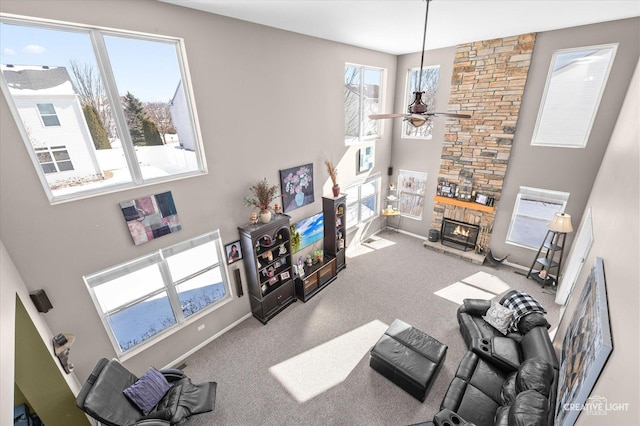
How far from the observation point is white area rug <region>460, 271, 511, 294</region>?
18.6 ft

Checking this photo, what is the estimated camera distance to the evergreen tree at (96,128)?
2.95 m

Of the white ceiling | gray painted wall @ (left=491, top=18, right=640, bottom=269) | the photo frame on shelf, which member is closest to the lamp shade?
gray painted wall @ (left=491, top=18, right=640, bottom=269)

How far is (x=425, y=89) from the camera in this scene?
22.3 ft

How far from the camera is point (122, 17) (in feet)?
9.51

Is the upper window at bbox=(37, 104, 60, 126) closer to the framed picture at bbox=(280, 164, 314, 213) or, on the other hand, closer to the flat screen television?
the framed picture at bbox=(280, 164, 314, 213)

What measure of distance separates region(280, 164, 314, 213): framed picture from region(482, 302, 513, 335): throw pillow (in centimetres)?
379

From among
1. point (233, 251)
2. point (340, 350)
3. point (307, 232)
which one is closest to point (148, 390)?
point (233, 251)

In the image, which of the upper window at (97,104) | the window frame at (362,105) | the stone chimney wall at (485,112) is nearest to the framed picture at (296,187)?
the window frame at (362,105)

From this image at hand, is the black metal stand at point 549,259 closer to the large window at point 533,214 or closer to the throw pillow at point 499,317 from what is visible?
the large window at point 533,214

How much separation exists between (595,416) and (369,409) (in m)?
2.53

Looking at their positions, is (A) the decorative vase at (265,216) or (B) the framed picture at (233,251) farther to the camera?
(A) the decorative vase at (265,216)

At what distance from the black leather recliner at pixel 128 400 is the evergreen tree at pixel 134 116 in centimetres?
271

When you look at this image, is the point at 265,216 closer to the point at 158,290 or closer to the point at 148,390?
the point at 158,290

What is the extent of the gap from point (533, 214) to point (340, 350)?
5139 millimetres
